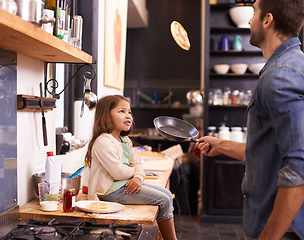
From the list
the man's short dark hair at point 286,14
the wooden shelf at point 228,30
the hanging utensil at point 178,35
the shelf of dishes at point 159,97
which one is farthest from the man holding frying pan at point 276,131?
the shelf of dishes at point 159,97

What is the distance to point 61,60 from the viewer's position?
6.68 feet

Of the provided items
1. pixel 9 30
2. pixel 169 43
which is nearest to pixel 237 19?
pixel 169 43

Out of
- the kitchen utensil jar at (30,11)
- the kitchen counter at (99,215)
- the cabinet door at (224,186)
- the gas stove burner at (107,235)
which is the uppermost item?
the kitchen utensil jar at (30,11)

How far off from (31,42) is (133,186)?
3.49 feet

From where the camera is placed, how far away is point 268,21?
49.2 inches

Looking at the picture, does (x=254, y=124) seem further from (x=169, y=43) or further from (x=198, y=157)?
(x=169, y=43)

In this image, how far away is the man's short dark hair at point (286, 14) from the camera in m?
1.21

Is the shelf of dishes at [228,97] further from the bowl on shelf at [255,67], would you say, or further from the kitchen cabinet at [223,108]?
the bowl on shelf at [255,67]

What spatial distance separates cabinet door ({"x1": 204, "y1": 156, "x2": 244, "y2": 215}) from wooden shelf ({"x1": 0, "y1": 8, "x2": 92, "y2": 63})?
293cm

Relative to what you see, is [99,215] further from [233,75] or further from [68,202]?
[233,75]

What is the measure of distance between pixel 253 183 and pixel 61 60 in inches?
50.0

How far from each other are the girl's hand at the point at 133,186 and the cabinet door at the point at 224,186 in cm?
251

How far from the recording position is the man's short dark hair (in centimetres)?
121

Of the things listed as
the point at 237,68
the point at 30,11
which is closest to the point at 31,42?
the point at 30,11
